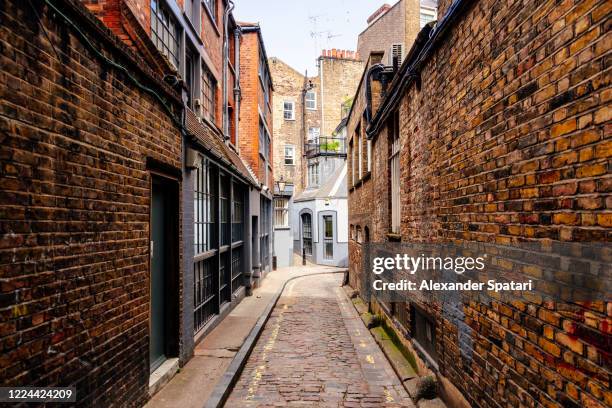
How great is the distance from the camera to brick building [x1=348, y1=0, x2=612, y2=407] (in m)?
2.13

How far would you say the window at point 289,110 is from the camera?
36844 mm

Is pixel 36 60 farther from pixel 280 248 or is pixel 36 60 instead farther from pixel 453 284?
pixel 280 248

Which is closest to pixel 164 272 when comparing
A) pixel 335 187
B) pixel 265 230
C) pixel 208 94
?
pixel 208 94

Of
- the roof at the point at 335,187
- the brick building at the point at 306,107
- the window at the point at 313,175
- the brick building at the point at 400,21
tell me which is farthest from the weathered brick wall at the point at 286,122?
the brick building at the point at 400,21

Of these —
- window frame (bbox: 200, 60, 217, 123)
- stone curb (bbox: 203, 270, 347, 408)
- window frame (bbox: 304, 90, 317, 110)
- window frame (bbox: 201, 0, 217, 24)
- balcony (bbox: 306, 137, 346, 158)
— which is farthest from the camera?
window frame (bbox: 304, 90, 317, 110)

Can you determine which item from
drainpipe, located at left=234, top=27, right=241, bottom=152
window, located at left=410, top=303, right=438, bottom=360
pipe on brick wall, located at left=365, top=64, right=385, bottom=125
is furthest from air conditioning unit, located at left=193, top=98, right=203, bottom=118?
window, located at left=410, top=303, right=438, bottom=360

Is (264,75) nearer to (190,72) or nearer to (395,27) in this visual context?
(190,72)

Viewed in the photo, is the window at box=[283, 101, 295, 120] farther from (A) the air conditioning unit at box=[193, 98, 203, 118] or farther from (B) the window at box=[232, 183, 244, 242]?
(A) the air conditioning unit at box=[193, 98, 203, 118]

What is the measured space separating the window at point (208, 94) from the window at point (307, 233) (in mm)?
17810

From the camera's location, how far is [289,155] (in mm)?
36438

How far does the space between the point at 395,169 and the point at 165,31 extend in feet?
17.0

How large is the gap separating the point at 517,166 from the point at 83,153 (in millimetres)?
3485

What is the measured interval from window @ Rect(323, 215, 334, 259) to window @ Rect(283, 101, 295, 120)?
14.0 m

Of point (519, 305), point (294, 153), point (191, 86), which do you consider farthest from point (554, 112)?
point (294, 153)
